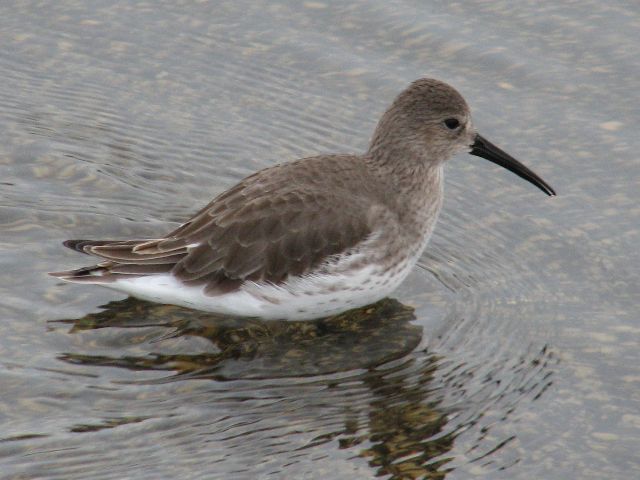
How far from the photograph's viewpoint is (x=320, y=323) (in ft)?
26.9

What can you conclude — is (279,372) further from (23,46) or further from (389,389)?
(23,46)

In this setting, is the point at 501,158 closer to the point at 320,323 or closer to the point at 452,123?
the point at 452,123

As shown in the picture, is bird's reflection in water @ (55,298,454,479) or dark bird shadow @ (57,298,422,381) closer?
bird's reflection in water @ (55,298,454,479)

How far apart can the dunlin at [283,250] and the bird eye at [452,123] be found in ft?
2.20

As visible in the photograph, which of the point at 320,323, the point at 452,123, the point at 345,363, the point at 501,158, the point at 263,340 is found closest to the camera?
the point at 345,363

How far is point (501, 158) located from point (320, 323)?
5.86ft

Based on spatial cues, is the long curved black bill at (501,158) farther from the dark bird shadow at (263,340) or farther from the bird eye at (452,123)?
the dark bird shadow at (263,340)

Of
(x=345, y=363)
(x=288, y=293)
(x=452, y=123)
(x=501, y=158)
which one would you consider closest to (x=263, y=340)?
(x=288, y=293)

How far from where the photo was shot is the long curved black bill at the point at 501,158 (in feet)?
28.1

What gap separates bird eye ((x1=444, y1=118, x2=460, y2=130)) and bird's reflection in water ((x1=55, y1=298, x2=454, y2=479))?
1305 mm

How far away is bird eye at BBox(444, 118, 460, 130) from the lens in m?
8.46

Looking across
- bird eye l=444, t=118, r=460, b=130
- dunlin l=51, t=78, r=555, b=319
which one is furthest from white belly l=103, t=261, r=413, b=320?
bird eye l=444, t=118, r=460, b=130

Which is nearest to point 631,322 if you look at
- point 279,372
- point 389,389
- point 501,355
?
point 501,355

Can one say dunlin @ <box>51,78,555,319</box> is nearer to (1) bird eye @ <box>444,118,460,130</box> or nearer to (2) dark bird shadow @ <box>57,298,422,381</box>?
(2) dark bird shadow @ <box>57,298,422,381</box>
